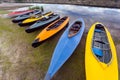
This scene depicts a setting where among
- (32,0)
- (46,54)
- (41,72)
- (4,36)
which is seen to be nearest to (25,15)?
(4,36)

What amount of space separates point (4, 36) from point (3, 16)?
15.3 feet

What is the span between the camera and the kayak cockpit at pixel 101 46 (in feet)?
25.0

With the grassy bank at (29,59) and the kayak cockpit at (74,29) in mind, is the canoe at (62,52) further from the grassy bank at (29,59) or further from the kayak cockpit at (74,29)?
the grassy bank at (29,59)

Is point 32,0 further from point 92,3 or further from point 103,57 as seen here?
point 103,57

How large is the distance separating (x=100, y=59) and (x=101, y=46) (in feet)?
4.62

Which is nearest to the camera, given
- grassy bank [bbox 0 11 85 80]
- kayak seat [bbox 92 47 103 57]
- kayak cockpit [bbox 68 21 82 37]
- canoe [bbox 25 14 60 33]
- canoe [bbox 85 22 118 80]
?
canoe [bbox 85 22 118 80]

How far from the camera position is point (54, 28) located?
35.8ft

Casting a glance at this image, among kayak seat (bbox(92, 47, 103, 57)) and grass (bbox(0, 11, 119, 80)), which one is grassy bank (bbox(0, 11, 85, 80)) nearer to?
grass (bbox(0, 11, 119, 80))

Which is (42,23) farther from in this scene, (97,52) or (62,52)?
(97,52)

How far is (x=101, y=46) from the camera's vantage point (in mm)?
8750

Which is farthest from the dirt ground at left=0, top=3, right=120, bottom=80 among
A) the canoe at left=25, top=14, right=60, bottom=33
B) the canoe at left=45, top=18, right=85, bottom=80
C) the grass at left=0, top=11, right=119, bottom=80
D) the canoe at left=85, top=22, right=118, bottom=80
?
the canoe at left=85, top=22, right=118, bottom=80

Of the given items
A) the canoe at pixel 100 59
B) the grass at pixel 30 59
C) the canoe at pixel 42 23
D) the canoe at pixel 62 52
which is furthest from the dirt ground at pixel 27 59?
the canoe at pixel 100 59

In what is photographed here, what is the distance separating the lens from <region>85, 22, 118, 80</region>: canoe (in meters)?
6.57

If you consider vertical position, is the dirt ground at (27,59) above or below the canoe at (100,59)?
below
